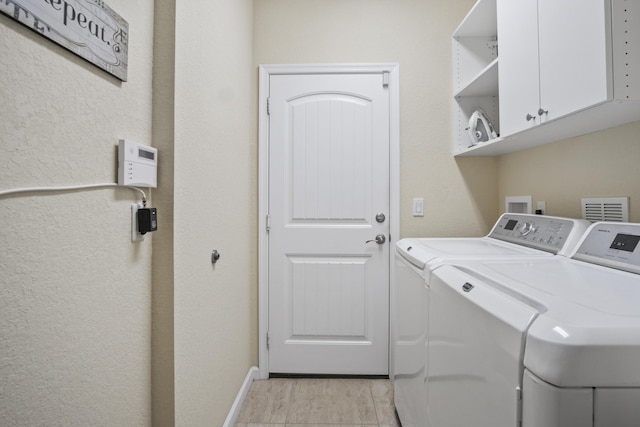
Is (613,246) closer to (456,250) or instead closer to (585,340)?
(456,250)

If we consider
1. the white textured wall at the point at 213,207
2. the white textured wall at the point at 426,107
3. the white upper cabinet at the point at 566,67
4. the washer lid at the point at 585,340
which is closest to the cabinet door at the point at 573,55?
the white upper cabinet at the point at 566,67

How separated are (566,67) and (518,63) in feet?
1.02

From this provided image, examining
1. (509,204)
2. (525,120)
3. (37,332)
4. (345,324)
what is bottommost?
Result: (345,324)

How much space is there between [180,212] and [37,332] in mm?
529

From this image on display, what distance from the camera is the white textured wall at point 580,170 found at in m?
1.19

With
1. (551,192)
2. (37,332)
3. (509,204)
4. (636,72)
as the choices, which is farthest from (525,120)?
(37,332)

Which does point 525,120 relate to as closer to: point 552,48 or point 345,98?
point 552,48

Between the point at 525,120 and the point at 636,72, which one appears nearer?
the point at 636,72

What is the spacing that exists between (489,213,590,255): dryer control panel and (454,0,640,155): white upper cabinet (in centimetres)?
38

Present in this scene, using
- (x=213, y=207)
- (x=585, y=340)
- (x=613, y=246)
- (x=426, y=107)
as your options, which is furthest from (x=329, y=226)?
(x=585, y=340)

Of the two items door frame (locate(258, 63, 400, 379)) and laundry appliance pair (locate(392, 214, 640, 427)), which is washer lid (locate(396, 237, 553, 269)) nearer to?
laundry appliance pair (locate(392, 214, 640, 427))

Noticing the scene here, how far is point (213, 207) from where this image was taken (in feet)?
4.62

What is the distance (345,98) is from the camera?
209cm

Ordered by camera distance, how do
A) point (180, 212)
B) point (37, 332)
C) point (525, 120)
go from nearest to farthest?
point (37, 332)
point (180, 212)
point (525, 120)
